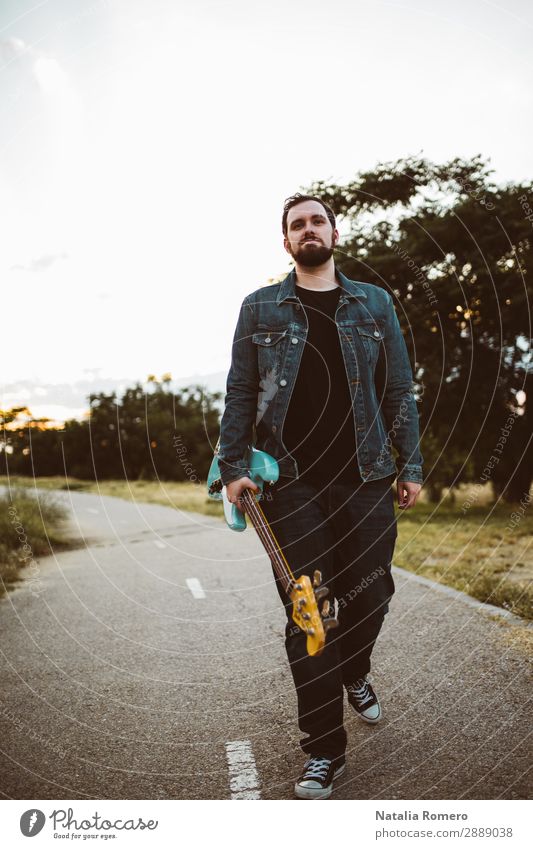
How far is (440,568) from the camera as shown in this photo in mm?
7641

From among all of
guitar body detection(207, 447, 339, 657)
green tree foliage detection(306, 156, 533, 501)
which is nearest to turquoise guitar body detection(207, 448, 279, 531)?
guitar body detection(207, 447, 339, 657)

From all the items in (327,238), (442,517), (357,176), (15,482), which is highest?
(357,176)

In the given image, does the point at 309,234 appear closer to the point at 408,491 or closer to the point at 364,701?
the point at 408,491

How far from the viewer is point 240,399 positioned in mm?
3316

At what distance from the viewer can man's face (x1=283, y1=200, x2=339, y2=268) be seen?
3.32m

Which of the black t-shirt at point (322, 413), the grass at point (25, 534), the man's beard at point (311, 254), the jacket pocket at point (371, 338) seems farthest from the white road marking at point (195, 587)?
the man's beard at point (311, 254)

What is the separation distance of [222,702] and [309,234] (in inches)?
101

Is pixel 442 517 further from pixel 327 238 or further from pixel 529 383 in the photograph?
pixel 327 238

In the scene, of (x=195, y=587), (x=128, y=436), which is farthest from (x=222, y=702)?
(x=128, y=436)

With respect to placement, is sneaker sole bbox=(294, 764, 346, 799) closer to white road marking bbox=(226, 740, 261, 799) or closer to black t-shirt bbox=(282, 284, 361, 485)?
white road marking bbox=(226, 740, 261, 799)

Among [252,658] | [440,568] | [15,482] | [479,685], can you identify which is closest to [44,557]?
[15,482]

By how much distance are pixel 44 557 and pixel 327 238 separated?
8400 mm

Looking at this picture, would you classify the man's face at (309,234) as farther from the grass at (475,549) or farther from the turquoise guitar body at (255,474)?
the grass at (475,549)

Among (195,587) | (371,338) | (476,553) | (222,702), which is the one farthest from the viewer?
(476,553)
